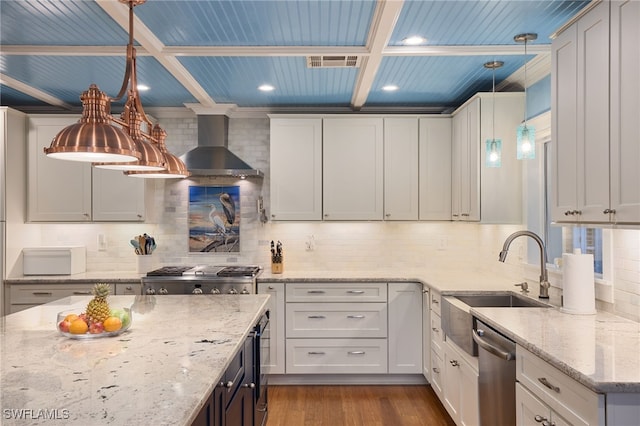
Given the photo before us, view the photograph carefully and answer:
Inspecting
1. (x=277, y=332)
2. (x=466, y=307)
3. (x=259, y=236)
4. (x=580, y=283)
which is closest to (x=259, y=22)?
(x=466, y=307)

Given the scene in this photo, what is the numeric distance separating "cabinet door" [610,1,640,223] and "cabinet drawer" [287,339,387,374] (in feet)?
8.88

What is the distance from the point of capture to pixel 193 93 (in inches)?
164

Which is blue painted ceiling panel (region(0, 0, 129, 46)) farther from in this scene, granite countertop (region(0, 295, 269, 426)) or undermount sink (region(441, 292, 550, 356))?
undermount sink (region(441, 292, 550, 356))

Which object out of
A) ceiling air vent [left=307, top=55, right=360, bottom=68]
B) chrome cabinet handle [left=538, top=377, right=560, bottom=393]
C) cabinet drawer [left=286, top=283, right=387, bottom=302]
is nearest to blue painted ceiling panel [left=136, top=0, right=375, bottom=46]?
ceiling air vent [left=307, top=55, right=360, bottom=68]

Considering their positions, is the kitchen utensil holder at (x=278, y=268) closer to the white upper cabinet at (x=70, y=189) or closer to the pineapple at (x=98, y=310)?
the white upper cabinet at (x=70, y=189)

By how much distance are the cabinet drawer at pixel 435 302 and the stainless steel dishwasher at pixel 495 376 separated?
1.03 metres

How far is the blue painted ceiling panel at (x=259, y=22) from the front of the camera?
2477 mm

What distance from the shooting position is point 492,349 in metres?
2.33

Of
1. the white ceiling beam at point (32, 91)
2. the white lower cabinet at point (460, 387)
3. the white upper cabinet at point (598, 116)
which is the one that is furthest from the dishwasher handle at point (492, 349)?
the white ceiling beam at point (32, 91)

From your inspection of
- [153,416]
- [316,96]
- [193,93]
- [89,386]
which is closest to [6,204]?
[193,93]

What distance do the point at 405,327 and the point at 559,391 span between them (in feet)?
8.29

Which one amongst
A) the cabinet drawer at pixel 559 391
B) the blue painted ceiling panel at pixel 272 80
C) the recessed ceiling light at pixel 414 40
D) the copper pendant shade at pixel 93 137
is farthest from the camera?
the blue painted ceiling panel at pixel 272 80

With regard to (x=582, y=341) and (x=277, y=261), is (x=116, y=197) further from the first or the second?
(x=582, y=341)

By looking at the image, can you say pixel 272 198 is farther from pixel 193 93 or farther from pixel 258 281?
pixel 193 93
